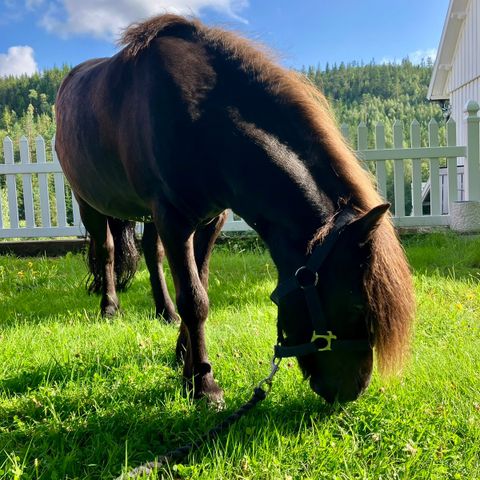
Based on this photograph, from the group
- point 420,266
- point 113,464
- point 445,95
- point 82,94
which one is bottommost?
point 113,464

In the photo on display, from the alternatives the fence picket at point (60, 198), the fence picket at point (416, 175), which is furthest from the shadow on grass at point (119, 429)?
the fence picket at point (60, 198)

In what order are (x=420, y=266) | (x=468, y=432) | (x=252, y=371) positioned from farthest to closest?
(x=420, y=266) < (x=252, y=371) < (x=468, y=432)

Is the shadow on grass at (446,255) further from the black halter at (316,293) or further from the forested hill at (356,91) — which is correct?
the forested hill at (356,91)

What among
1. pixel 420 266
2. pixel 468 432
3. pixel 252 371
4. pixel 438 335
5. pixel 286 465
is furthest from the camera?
pixel 420 266

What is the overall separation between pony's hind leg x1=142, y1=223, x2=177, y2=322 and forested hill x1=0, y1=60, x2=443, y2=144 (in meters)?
35.7


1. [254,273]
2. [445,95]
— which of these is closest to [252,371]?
[254,273]

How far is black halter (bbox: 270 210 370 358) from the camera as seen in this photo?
1588 millimetres

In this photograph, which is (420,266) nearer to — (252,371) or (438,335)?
(438,335)

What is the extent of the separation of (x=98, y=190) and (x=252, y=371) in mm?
1596

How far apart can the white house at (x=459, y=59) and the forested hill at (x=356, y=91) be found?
75.1 feet

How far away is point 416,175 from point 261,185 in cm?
557

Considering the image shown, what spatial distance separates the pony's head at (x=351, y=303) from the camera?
1.56 meters

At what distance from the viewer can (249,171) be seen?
1.86 metres

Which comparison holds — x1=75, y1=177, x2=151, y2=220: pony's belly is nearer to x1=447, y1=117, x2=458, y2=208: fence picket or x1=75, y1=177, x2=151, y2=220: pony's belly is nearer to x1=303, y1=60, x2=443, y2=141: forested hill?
x1=447, y1=117, x2=458, y2=208: fence picket
